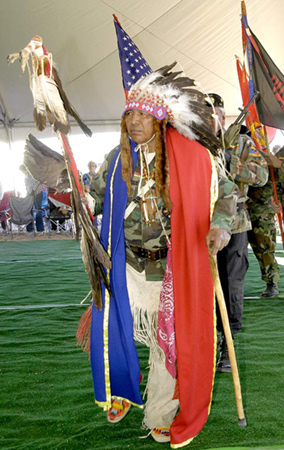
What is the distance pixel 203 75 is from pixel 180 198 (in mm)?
11799

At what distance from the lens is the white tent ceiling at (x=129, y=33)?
35.6 ft

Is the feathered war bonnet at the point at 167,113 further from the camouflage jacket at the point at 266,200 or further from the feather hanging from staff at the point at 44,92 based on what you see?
the camouflage jacket at the point at 266,200

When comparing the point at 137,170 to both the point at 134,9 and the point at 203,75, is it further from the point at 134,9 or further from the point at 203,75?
the point at 203,75

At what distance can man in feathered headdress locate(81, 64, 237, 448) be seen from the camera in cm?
202

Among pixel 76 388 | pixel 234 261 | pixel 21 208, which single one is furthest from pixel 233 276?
pixel 21 208

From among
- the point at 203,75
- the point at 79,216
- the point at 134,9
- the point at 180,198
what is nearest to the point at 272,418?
the point at 180,198

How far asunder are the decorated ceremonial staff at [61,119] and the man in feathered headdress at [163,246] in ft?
0.27

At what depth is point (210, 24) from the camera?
11461 millimetres

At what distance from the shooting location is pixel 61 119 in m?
1.85

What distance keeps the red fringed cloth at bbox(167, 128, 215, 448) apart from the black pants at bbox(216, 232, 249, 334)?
2.88 ft

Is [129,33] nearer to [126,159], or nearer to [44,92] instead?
[126,159]

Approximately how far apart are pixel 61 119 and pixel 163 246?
73 centimetres

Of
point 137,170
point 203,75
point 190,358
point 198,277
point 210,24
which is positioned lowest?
point 190,358

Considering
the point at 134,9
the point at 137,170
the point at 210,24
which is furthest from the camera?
the point at 210,24
